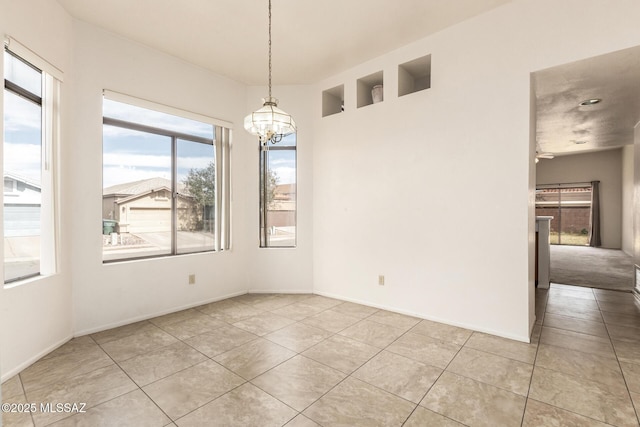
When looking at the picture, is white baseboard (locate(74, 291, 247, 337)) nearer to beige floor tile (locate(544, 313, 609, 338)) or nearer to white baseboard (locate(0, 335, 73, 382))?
white baseboard (locate(0, 335, 73, 382))

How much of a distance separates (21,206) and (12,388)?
1400mm

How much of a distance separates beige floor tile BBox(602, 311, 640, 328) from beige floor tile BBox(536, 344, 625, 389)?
1.15 metres

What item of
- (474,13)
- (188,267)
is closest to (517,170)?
(474,13)

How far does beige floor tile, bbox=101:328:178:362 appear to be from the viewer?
9.14 feet

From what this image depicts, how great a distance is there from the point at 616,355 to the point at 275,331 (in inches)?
120

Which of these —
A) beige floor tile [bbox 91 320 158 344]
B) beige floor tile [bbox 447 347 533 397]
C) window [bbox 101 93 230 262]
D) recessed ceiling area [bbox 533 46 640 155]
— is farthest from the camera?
window [bbox 101 93 230 262]

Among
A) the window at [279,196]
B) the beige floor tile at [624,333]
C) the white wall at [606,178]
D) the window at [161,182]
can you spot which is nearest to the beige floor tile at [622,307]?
the beige floor tile at [624,333]

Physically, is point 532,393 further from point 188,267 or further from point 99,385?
point 188,267

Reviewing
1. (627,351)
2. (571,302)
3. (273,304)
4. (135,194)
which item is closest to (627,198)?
(571,302)

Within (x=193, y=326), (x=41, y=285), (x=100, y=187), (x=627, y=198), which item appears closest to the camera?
(x=41, y=285)

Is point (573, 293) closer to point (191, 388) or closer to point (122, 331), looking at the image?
point (191, 388)

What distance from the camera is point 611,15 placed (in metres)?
2.49

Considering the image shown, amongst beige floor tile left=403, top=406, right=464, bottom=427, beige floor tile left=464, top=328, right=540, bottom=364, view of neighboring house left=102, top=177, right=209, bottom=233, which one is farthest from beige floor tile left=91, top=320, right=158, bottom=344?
beige floor tile left=464, top=328, right=540, bottom=364

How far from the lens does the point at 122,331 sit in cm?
329
